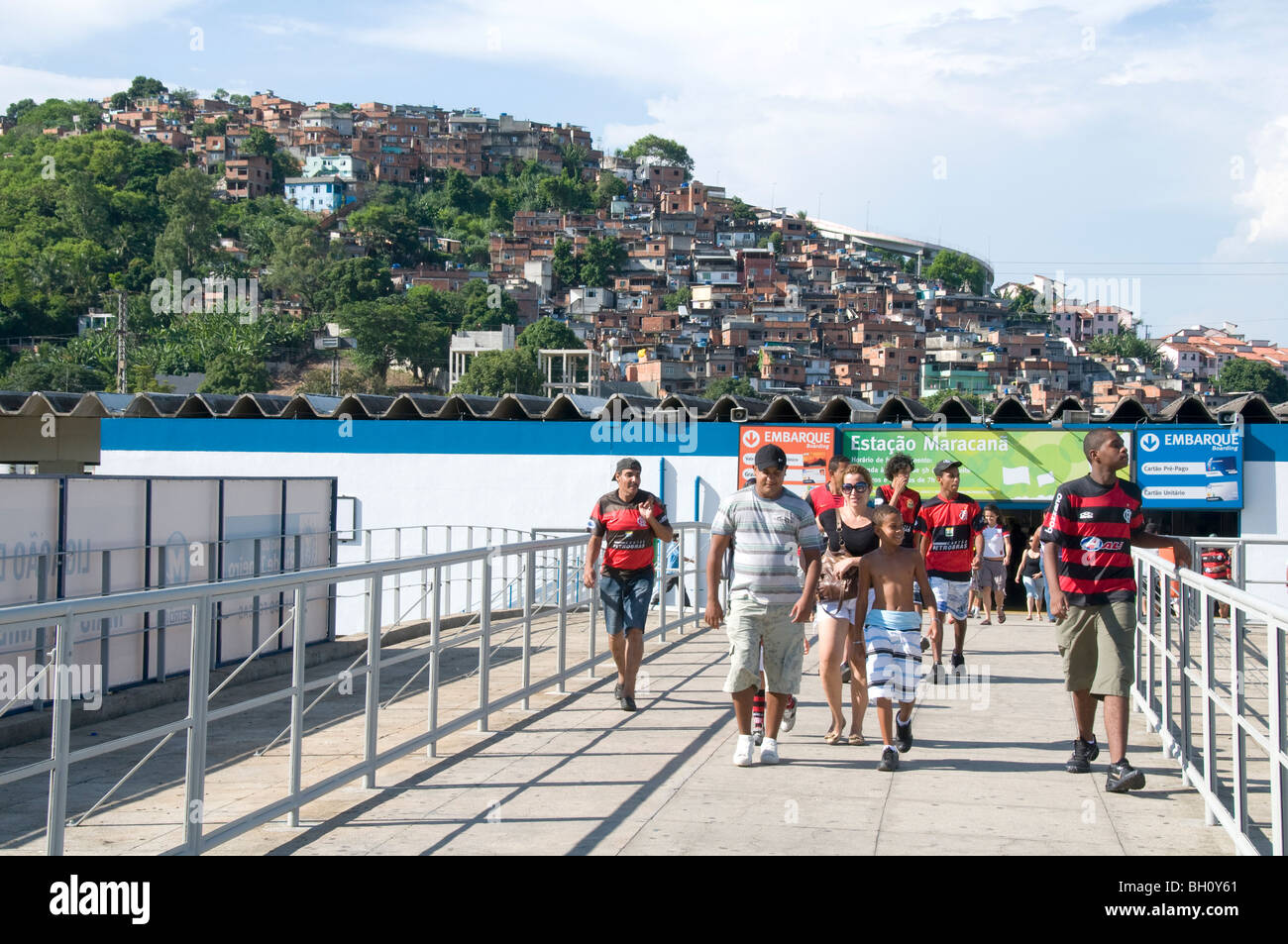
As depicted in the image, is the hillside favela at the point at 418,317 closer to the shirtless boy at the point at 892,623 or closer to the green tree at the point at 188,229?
the green tree at the point at 188,229

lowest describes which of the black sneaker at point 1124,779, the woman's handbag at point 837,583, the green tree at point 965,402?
the black sneaker at point 1124,779

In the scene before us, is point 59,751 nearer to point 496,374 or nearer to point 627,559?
point 627,559

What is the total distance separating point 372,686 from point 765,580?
7.50ft

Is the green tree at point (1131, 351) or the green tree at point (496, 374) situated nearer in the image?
the green tree at point (496, 374)

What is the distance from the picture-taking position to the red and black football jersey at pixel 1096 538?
7.03 meters

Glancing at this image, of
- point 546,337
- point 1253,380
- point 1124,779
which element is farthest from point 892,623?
point 1253,380

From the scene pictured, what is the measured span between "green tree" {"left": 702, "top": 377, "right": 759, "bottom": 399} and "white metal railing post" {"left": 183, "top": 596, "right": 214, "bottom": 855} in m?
125

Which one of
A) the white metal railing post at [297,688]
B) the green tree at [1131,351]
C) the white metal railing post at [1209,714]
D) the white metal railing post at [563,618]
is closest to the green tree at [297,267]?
the green tree at [1131,351]

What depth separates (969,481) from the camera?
24.5 meters

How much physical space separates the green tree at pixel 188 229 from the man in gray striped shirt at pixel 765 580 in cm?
15311

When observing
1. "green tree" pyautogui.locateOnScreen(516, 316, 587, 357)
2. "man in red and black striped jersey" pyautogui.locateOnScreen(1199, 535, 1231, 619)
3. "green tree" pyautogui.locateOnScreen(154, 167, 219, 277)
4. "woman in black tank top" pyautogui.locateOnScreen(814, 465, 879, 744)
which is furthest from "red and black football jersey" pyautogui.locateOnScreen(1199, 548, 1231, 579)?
"green tree" pyautogui.locateOnScreen(154, 167, 219, 277)

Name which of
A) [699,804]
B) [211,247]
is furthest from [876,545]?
[211,247]

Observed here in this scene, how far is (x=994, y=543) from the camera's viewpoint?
17.7 meters
